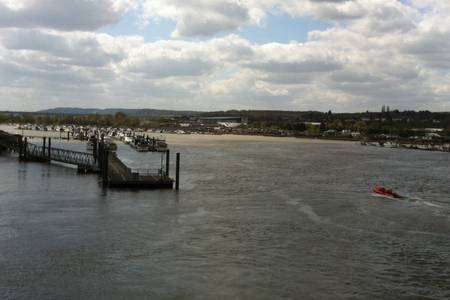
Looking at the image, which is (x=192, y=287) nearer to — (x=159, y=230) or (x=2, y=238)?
(x=159, y=230)

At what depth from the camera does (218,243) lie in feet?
118

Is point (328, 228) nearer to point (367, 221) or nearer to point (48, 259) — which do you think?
point (367, 221)

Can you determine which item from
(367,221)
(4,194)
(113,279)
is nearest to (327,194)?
(367,221)

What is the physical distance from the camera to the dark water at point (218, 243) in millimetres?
27844

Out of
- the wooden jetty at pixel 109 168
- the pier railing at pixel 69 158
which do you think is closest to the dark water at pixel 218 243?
the wooden jetty at pixel 109 168

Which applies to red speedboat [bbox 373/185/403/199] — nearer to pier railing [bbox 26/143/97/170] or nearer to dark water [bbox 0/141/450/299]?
dark water [bbox 0/141/450/299]

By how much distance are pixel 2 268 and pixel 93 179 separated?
1447 inches

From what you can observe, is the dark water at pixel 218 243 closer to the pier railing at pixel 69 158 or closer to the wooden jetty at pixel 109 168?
the wooden jetty at pixel 109 168

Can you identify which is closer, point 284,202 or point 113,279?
point 113,279

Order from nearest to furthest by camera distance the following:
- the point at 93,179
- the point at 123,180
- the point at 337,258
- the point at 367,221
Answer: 1. the point at 337,258
2. the point at 367,221
3. the point at 123,180
4. the point at 93,179

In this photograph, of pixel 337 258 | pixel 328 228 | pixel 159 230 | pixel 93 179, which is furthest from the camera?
pixel 93 179

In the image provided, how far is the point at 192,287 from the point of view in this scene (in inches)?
1082

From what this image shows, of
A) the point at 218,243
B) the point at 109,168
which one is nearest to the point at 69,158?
the point at 109,168

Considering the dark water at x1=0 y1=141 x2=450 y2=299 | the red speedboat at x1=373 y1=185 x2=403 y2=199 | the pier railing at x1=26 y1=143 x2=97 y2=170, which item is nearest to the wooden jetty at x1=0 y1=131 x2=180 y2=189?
the pier railing at x1=26 y1=143 x2=97 y2=170
